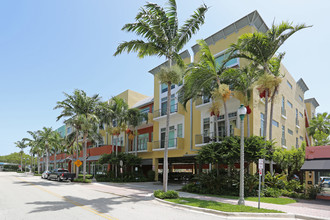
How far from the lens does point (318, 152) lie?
18953mm

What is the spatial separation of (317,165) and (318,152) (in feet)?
6.82

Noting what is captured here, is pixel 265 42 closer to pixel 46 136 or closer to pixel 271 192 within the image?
pixel 271 192

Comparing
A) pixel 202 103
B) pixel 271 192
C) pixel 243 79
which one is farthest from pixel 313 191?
pixel 202 103

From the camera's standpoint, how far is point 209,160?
58.4 feet

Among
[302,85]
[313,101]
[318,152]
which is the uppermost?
[302,85]

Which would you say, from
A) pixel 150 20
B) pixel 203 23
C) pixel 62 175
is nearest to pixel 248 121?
pixel 203 23

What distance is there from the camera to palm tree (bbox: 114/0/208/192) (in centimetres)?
1644

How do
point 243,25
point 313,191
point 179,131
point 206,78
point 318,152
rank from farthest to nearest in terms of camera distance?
point 179,131
point 243,25
point 318,152
point 206,78
point 313,191

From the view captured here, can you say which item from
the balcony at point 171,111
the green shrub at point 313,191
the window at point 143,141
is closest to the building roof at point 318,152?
the green shrub at point 313,191

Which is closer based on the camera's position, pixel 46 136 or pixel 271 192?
pixel 271 192

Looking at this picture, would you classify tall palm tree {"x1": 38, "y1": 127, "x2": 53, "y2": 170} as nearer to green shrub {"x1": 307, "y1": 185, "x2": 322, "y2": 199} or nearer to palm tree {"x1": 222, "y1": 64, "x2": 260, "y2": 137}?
palm tree {"x1": 222, "y1": 64, "x2": 260, "y2": 137}

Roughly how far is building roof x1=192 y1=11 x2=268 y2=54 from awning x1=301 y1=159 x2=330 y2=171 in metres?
12.0

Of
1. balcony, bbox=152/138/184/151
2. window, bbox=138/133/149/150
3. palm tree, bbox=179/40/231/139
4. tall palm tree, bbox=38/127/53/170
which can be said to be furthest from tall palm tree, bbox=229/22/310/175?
tall palm tree, bbox=38/127/53/170

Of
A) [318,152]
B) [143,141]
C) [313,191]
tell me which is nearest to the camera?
[313,191]
